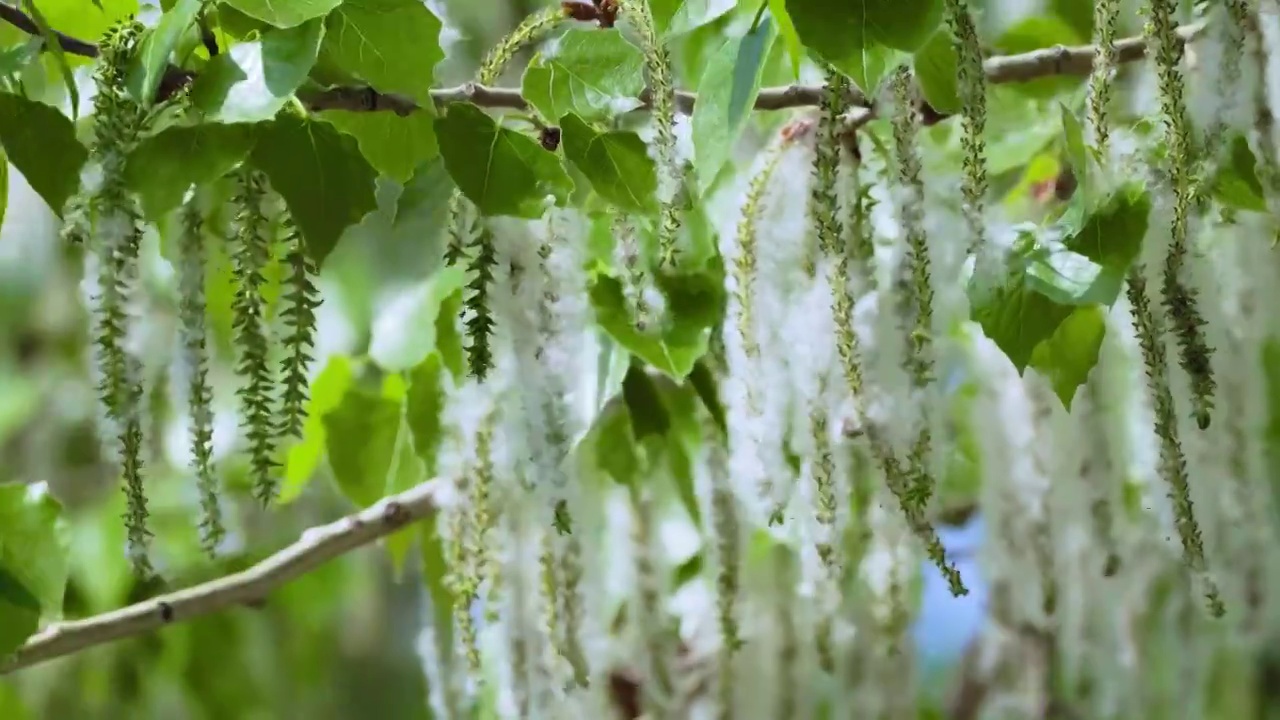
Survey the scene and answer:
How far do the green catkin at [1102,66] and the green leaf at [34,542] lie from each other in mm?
446

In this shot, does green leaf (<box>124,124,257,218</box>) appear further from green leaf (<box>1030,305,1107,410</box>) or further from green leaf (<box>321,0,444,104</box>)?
green leaf (<box>1030,305,1107,410</box>)

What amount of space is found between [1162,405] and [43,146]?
0.36 meters

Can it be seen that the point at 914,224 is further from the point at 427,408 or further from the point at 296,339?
the point at 427,408

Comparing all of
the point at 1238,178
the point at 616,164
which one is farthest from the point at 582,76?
the point at 1238,178

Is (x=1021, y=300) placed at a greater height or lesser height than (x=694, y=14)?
lesser

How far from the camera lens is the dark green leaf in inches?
23.5

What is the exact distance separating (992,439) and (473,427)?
1.19 feet

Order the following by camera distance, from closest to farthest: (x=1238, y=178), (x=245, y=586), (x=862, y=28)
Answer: (x=862, y=28), (x=1238, y=178), (x=245, y=586)

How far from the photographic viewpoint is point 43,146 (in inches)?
14.7

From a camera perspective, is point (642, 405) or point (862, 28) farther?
point (642, 405)

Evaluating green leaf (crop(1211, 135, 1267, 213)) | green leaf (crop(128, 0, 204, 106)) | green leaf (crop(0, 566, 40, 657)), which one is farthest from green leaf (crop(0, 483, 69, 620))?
green leaf (crop(1211, 135, 1267, 213))

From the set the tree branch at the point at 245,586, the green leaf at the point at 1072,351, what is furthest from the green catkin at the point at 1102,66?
the tree branch at the point at 245,586

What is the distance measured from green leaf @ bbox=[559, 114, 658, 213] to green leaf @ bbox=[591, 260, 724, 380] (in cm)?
7

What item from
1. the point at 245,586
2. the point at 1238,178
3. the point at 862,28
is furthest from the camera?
the point at 245,586
